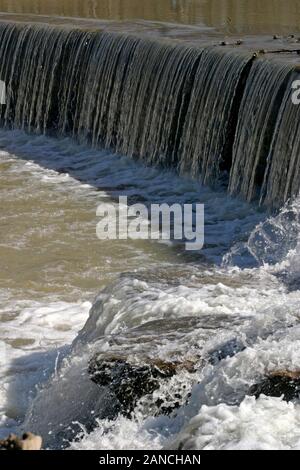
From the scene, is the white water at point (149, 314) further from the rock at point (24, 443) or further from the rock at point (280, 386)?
the rock at point (24, 443)

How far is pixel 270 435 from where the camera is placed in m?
5.21

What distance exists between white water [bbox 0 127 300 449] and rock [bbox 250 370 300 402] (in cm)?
7

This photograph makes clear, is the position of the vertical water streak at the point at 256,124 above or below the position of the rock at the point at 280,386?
below

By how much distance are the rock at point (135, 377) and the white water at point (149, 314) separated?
0.23 feet

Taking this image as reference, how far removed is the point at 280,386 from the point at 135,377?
2.80ft

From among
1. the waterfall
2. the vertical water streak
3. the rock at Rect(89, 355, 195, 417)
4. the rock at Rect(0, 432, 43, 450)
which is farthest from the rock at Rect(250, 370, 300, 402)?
the vertical water streak

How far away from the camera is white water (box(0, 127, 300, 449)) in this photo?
5.73 meters

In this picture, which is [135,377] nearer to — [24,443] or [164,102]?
[24,443]

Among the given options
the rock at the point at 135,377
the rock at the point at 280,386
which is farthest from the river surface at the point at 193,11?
the rock at the point at 280,386

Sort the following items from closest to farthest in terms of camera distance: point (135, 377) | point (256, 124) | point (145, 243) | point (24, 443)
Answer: point (24, 443) → point (135, 377) → point (145, 243) → point (256, 124)

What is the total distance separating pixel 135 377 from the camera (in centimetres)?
609

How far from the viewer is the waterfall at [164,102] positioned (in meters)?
11.6

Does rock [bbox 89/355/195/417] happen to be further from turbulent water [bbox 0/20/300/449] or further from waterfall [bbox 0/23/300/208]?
waterfall [bbox 0/23/300/208]

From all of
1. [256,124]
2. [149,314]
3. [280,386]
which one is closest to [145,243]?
[256,124]
